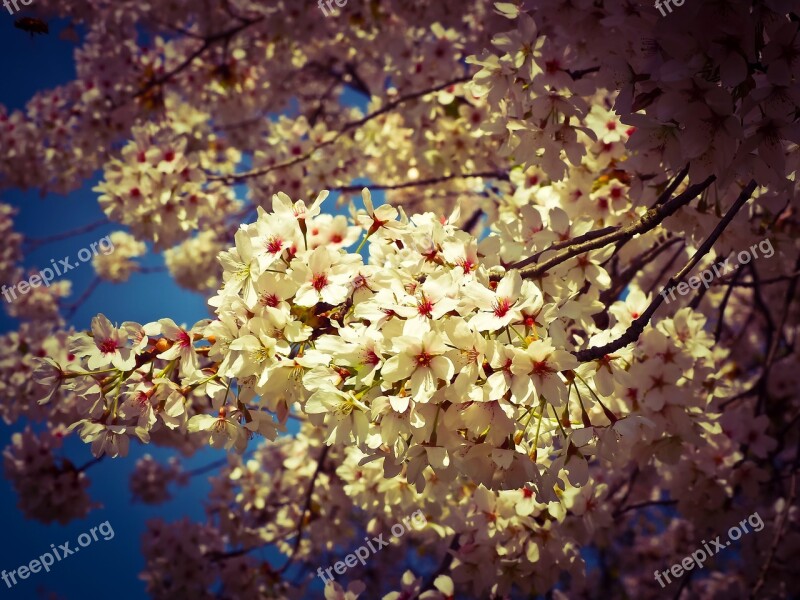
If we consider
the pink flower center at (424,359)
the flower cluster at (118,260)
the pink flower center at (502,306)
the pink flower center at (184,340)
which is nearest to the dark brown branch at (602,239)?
the pink flower center at (502,306)

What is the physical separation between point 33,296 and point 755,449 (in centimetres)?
696

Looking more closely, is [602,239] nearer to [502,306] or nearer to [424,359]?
[502,306]

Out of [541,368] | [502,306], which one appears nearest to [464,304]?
[502,306]

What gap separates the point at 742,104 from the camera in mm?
1189

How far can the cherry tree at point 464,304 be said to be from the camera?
1.16m

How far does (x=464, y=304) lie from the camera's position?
1.15 m

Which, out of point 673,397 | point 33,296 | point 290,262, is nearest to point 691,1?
point 290,262

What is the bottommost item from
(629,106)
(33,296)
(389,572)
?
(389,572)

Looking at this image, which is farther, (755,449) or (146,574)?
(146,574)

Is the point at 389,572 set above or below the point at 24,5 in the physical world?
below

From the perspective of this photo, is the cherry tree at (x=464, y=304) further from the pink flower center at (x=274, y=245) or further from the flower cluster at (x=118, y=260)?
the flower cluster at (x=118, y=260)

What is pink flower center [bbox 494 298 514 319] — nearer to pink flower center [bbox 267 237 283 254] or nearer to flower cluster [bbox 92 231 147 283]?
pink flower center [bbox 267 237 283 254]

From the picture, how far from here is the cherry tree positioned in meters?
1.16

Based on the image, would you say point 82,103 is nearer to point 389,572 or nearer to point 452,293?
point 452,293
